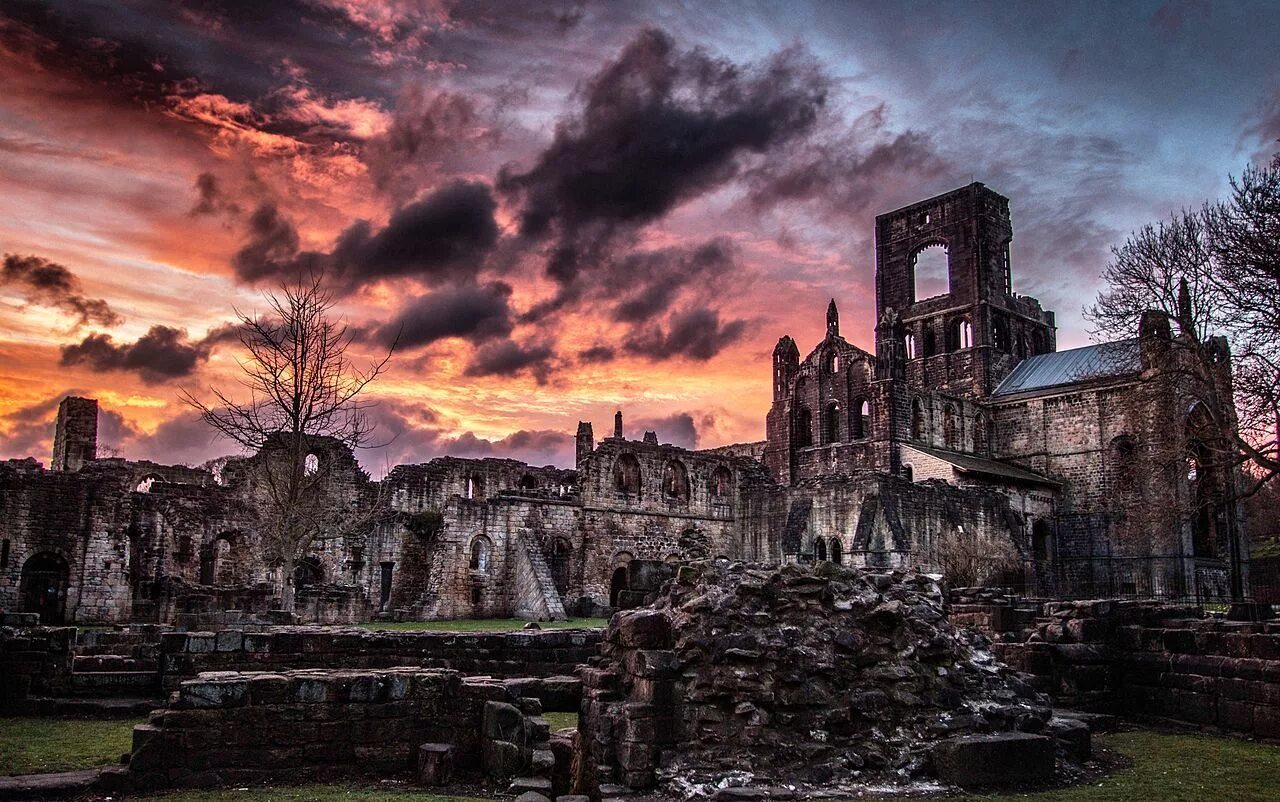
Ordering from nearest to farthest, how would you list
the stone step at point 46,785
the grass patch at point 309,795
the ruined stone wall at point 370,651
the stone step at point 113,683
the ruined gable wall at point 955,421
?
the stone step at point 46,785 < the grass patch at point 309,795 < the stone step at point 113,683 < the ruined stone wall at point 370,651 < the ruined gable wall at point 955,421

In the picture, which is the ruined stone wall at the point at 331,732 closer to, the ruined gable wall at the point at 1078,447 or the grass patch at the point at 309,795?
the grass patch at the point at 309,795

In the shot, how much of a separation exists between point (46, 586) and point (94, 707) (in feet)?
59.0

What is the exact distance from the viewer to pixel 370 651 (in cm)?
1623

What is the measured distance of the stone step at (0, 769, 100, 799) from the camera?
8.45 meters

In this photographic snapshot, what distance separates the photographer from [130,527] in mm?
29469

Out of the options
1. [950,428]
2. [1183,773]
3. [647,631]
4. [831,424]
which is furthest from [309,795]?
[950,428]

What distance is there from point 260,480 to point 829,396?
30.1m

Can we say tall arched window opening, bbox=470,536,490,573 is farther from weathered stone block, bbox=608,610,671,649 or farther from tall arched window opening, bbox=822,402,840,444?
weathered stone block, bbox=608,610,671,649

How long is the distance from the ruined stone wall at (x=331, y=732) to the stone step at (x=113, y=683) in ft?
18.5

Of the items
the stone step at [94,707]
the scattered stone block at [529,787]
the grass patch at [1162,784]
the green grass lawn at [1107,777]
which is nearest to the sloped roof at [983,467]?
the green grass lawn at [1107,777]

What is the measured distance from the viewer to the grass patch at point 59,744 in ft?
32.2

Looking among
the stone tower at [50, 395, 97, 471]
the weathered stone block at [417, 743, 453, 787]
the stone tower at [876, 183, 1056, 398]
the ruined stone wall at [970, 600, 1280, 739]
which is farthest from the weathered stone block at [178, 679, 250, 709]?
the stone tower at [876, 183, 1056, 398]

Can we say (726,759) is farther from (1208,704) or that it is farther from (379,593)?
(379,593)

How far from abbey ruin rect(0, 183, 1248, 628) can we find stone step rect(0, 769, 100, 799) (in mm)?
6684
